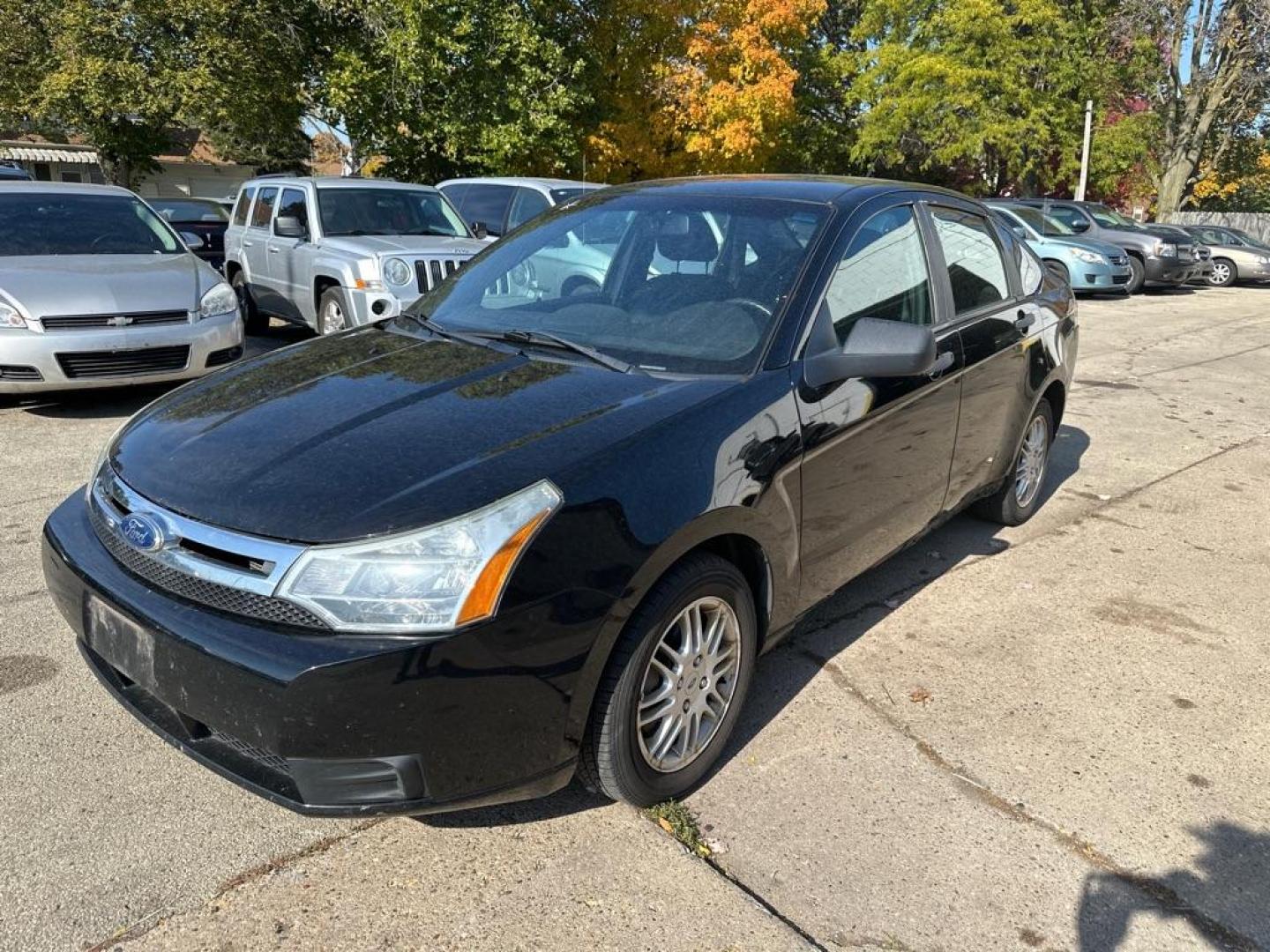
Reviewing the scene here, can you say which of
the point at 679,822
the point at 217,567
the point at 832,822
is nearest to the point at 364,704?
the point at 217,567

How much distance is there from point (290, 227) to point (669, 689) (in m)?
7.69

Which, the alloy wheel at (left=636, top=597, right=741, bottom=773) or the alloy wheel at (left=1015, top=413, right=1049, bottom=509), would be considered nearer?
the alloy wheel at (left=636, top=597, right=741, bottom=773)

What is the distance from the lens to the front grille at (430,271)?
26.8ft

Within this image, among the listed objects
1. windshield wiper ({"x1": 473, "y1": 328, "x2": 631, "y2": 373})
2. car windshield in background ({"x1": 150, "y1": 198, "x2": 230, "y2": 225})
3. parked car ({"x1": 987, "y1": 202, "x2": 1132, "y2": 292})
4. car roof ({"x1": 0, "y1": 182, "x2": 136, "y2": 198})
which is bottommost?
parked car ({"x1": 987, "y1": 202, "x2": 1132, "y2": 292})

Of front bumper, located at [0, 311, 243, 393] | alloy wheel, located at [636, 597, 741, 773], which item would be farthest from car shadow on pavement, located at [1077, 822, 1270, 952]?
front bumper, located at [0, 311, 243, 393]

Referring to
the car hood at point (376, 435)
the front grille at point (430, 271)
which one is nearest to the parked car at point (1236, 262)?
the front grille at point (430, 271)

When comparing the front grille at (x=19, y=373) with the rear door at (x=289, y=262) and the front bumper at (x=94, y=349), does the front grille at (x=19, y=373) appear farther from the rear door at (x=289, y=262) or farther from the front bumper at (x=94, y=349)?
the rear door at (x=289, y=262)

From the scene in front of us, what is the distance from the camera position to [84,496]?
286cm

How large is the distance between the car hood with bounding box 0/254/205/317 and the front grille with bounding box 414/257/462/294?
5.46ft

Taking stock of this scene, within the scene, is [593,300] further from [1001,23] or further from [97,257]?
[1001,23]

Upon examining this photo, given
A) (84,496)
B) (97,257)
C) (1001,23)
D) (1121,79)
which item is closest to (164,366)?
(97,257)

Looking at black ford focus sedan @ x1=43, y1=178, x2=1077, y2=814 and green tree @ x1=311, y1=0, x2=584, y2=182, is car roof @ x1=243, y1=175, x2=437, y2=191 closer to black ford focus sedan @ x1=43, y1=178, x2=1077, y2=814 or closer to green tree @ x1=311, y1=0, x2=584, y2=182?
black ford focus sedan @ x1=43, y1=178, x2=1077, y2=814

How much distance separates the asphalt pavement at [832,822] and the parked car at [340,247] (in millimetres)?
4402

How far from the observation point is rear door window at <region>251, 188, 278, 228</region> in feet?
32.0
